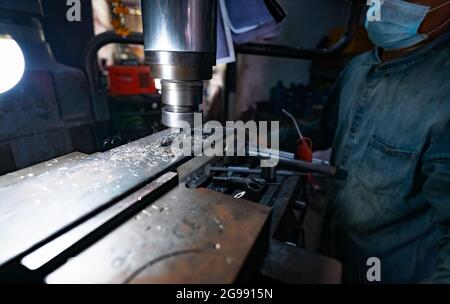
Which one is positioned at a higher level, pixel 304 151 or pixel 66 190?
pixel 66 190

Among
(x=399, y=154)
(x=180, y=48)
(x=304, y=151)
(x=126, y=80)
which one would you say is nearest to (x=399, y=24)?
(x=399, y=154)

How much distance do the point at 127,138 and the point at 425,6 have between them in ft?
4.10

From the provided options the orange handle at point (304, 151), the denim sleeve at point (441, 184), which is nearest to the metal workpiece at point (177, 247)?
the denim sleeve at point (441, 184)

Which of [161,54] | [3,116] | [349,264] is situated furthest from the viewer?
[349,264]

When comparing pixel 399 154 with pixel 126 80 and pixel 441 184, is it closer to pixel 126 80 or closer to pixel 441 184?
pixel 441 184

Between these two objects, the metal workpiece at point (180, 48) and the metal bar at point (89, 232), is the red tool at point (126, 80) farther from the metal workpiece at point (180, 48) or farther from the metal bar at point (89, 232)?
the metal bar at point (89, 232)

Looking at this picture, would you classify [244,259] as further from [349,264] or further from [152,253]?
[349,264]

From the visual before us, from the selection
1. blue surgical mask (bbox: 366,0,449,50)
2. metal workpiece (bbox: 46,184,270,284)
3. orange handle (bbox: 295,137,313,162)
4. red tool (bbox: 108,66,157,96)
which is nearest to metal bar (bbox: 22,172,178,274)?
metal workpiece (bbox: 46,184,270,284)

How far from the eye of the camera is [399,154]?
1.00 meters

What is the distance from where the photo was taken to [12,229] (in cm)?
47

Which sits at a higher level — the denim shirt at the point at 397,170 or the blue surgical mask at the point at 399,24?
the blue surgical mask at the point at 399,24

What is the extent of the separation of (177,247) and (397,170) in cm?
95

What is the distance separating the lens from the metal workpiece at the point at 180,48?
0.64 meters
